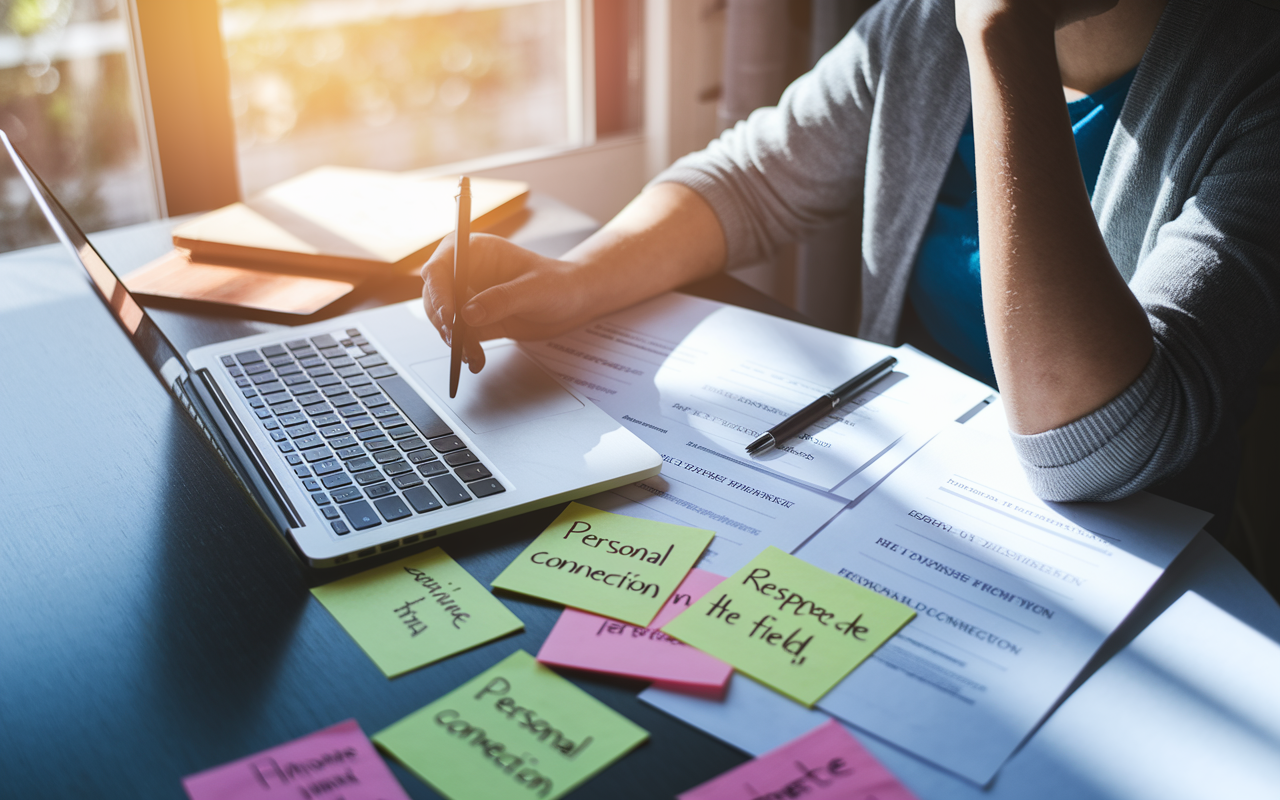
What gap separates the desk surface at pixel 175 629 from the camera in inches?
18.1

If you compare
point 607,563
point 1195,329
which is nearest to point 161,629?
point 607,563

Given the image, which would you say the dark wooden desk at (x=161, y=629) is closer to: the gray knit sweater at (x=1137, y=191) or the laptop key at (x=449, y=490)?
the laptop key at (x=449, y=490)

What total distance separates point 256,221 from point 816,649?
0.84 metres

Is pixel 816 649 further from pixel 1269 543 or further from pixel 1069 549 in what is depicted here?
pixel 1269 543

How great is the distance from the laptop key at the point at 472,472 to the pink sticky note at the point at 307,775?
8.4 inches

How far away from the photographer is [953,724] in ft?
1.56

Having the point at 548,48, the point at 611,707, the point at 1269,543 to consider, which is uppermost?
the point at 548,48

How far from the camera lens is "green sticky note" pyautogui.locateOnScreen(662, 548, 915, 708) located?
0.51 meters

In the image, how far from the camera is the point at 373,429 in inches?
28.1

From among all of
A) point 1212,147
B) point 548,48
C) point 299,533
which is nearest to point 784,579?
point 299,533

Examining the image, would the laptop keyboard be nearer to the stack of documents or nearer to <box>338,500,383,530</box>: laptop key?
<box>338,500,383,530</box>: laptop key

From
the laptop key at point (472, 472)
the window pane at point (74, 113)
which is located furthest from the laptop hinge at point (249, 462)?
the window pane at point (74, 113)

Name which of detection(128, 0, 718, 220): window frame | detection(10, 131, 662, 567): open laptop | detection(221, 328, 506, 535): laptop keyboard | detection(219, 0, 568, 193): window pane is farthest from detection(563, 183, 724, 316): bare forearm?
detection(219, 0, 568, 193): window pane

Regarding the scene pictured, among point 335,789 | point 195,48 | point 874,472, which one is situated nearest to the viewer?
point 335,789
